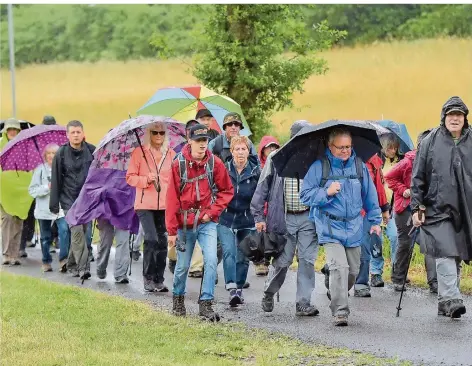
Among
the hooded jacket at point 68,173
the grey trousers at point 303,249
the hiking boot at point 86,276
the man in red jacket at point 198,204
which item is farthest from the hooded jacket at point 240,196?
the hooded jacket at point 68,173

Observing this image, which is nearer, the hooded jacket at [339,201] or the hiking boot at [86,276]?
the hooded jacket at [339,201]

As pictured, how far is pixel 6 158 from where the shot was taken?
14742 millimetres

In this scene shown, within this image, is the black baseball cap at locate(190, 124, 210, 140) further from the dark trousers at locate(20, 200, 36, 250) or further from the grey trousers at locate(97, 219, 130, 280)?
the dark trousers at locate(20, 200, 36, 250)

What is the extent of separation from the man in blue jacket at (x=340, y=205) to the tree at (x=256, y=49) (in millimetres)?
9772

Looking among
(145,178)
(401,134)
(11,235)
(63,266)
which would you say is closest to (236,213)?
(145,178)

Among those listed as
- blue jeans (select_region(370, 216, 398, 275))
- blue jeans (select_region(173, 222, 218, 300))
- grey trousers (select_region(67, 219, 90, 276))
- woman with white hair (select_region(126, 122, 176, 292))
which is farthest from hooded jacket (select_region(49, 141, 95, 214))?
blue jeans (select_region(370, 216, 398, 275))

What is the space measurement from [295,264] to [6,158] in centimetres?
439

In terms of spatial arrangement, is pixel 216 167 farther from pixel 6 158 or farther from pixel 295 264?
pixel 6 158

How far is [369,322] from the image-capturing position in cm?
980

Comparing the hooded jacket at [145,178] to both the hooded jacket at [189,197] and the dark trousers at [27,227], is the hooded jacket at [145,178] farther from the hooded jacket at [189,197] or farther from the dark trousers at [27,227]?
the dark trousers at [27,227]

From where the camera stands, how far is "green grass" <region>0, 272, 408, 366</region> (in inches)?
309

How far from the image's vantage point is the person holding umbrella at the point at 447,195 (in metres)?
9.68

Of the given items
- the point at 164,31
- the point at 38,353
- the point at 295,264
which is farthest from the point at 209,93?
the point at 164,31

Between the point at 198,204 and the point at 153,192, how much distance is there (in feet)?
6.23
